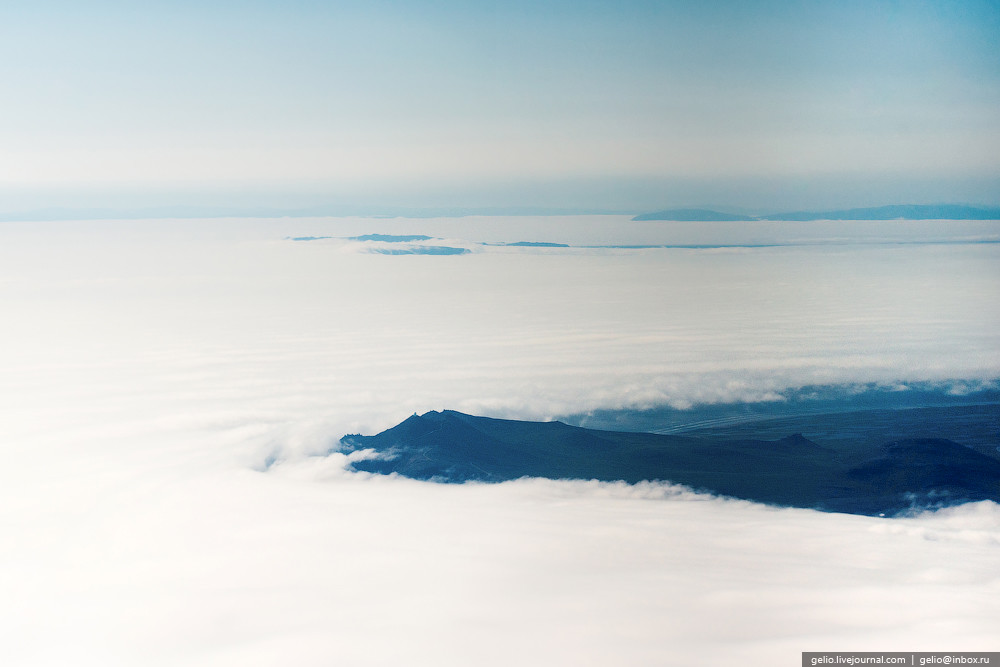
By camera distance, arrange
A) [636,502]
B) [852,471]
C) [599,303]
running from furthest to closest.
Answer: [599,303], [852,471], [636,502]

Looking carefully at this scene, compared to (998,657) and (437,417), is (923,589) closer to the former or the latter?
(998,657)

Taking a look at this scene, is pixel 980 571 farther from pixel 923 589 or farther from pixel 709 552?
pixel 709 552

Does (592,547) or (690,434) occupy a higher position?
(592,547)

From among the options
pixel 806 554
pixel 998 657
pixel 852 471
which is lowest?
pixel 852 471

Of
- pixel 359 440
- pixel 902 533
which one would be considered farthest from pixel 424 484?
pixel 902 533

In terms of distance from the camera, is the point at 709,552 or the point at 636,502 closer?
the point at 709,552

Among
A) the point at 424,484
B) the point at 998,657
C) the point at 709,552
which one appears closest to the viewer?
the point at 998,657
